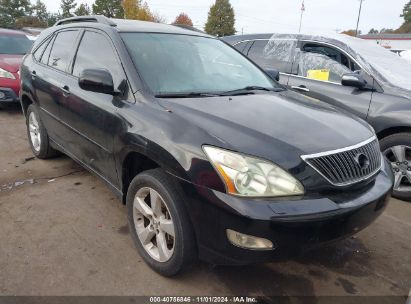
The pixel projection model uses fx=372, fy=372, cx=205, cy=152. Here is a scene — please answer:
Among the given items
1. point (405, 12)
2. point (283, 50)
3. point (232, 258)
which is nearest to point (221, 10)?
point (405, 12)

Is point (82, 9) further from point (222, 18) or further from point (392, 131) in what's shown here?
point (392, 131)

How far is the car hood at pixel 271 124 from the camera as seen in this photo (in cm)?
213

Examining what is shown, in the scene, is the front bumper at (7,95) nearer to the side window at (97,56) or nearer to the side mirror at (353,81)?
the side window at (97,56)

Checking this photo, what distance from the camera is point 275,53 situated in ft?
17.2

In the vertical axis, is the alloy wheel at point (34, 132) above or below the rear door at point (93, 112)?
below

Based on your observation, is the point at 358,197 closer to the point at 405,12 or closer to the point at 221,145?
the point at 221,145

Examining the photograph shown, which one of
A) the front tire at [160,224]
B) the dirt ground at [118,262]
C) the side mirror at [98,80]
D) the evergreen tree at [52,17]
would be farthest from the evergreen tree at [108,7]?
the front tire at [160,224]

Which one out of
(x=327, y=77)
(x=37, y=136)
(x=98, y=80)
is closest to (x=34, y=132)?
(x=37, y=136)

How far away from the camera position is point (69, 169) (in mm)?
4371

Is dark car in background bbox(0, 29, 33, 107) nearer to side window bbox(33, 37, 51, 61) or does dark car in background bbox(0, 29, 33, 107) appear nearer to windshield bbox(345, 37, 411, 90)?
side window bbox(33, 37, 51, 61)

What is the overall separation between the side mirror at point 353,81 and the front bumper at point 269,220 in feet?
7.43

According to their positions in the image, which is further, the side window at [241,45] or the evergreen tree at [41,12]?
the evergreen tree at [41,12]

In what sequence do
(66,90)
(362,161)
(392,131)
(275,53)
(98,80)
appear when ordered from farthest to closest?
(275,53) < (392,131) < (66,90) < (98,80) < (362,161)

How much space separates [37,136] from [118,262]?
265 cm
